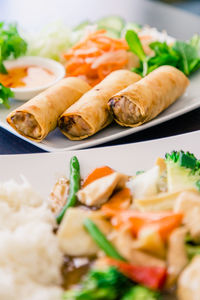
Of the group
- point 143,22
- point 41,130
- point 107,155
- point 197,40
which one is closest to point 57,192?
point 107,155

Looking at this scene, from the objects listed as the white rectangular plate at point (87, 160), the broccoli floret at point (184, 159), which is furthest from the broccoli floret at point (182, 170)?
the white rectangular plate at point (87, 160)

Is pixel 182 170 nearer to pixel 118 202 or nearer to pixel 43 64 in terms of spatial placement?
pixel 118 202

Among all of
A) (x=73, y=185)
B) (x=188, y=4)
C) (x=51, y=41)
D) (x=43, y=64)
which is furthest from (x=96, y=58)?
(x=188, y=4)

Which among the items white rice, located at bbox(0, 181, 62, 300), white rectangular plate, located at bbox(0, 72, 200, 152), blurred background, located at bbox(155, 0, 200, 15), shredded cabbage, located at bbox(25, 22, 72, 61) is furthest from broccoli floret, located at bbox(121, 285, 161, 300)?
blurred background, located at bbox(155, 0, 200, 15)

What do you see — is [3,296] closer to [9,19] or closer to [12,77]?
[12,77]

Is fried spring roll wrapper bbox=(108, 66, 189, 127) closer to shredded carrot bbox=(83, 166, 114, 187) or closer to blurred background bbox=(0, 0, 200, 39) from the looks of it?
shredded carrot bbox=(83, 166, 114, 187)

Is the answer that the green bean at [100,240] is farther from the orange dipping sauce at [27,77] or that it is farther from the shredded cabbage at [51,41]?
the shredded cabbage at [51,41]
